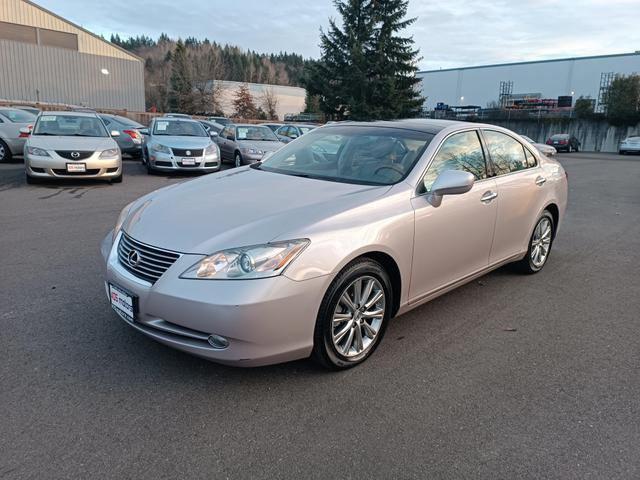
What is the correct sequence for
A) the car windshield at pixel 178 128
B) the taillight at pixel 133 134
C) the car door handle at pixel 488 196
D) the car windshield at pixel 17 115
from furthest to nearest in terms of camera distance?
the taillight at pixel 133 134
the car windshield at pixel 17 115
the car windshield at pixel 178 128
the car door handle at pixel 488 196

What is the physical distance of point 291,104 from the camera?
76.9 metres

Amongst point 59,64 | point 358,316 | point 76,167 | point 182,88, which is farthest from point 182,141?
point 182,88

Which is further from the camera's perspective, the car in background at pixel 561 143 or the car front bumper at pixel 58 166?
the car in background at pixel 561 143

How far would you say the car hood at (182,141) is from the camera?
1230cm

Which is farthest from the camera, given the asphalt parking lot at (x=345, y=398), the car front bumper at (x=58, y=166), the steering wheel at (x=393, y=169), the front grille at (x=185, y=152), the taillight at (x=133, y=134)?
the taillight at (x=133, y=134)

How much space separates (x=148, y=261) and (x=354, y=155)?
1.93m

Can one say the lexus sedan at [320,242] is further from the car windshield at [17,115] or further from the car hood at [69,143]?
the car windshield at [17,115]

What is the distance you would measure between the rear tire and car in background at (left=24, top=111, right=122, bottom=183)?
3.92 m

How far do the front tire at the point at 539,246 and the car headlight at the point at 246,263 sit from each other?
10.9 feet

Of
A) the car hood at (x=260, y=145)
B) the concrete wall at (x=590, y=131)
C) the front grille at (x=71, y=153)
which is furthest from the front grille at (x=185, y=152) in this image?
the concrete wall at (x=590, y=131)

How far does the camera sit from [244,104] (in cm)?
5425

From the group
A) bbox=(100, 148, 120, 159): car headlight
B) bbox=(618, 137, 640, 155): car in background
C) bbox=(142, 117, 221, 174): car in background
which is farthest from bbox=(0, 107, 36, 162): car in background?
bbox=(618, 137, 640, 155): car in background

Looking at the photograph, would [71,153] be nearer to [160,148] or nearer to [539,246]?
[160,148]

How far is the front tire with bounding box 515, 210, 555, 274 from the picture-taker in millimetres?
5129
